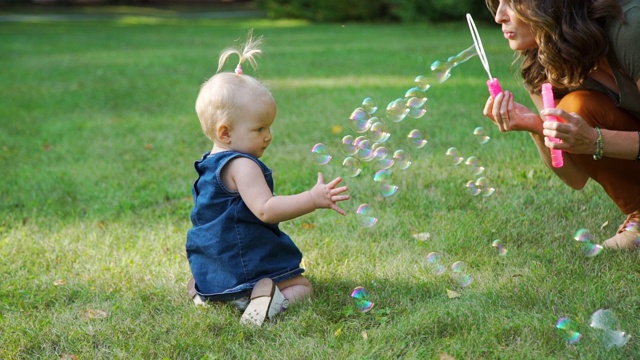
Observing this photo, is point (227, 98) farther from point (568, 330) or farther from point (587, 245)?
point (587, 245)

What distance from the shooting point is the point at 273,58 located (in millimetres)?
11461

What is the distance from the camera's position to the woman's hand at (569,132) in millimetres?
2555

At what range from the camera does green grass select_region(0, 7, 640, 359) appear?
8.32 ft

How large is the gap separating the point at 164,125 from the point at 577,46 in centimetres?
438

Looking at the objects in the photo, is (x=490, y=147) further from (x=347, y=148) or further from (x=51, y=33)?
(x=51, y=33)

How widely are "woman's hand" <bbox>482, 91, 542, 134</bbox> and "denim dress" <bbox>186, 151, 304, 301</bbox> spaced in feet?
2.83

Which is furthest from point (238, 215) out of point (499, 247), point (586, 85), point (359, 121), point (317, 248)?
point (586, 85)

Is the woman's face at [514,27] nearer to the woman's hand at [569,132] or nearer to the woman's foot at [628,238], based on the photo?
A: the woman's hand at [569,132]

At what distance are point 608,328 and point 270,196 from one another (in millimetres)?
1197

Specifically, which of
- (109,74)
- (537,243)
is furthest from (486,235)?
(109,74)

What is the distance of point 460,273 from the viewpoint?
9.88ft

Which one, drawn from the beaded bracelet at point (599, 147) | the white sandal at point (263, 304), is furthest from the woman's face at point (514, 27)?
the white sandal at point (263, 304)

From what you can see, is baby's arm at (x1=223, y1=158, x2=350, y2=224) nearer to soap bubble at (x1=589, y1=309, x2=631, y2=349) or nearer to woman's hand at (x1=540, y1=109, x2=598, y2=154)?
woman's hand at (x1=540, y1=109, x2=598, y2=154)

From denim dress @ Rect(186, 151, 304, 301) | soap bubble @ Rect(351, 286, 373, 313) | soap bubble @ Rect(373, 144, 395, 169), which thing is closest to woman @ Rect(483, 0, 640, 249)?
soap bubble @ Rect(373, 144, 395, 169)
